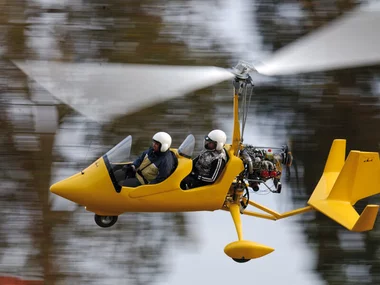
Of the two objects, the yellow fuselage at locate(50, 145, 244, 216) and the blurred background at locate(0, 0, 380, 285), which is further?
the blurred background at locate(0, 0, 380, 285)

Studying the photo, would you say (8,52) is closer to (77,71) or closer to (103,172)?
(77,71)

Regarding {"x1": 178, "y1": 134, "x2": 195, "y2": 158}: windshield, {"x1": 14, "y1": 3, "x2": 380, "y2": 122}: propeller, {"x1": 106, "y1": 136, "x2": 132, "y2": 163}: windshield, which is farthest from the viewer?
{"x1": 178, "y1": 134, "x2": 195, "y2": 158}: windshield

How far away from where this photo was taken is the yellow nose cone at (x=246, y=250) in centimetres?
845

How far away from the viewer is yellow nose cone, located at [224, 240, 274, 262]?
8.45 meters

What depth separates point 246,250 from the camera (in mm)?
8461

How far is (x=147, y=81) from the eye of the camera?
28.7ft

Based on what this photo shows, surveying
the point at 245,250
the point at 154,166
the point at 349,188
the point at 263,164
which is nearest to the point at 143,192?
the point at 154,166

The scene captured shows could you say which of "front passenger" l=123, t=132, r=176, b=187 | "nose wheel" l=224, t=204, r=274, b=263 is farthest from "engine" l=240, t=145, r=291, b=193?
"front passenger" l=123, t=132, r=176, b=187

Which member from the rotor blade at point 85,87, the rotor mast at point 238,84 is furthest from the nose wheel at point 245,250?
the rotor blade at point 85,87

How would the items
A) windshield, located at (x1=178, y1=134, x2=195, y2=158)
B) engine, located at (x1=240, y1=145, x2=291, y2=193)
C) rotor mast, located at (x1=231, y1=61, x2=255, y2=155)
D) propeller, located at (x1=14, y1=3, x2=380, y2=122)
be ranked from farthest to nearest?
engine, located at (x1=240, y1=145, x2=291, y2=193) → windshield, located at (x1=178, y1=134, x2=195, y2=158) → rotor mast, located at (x1=231, y1=61, x2=255, y2=155) → propeller, located at (x1=14, y1=3, x2=380, y2=122)

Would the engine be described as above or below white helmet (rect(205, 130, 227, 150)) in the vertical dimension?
below

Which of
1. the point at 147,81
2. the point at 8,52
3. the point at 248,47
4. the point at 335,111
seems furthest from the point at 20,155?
the point at 147,81

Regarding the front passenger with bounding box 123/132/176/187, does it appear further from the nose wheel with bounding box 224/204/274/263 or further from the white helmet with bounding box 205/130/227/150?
the nose wheel with bounding box 224/204/274/263

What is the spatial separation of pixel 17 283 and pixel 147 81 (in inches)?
311
